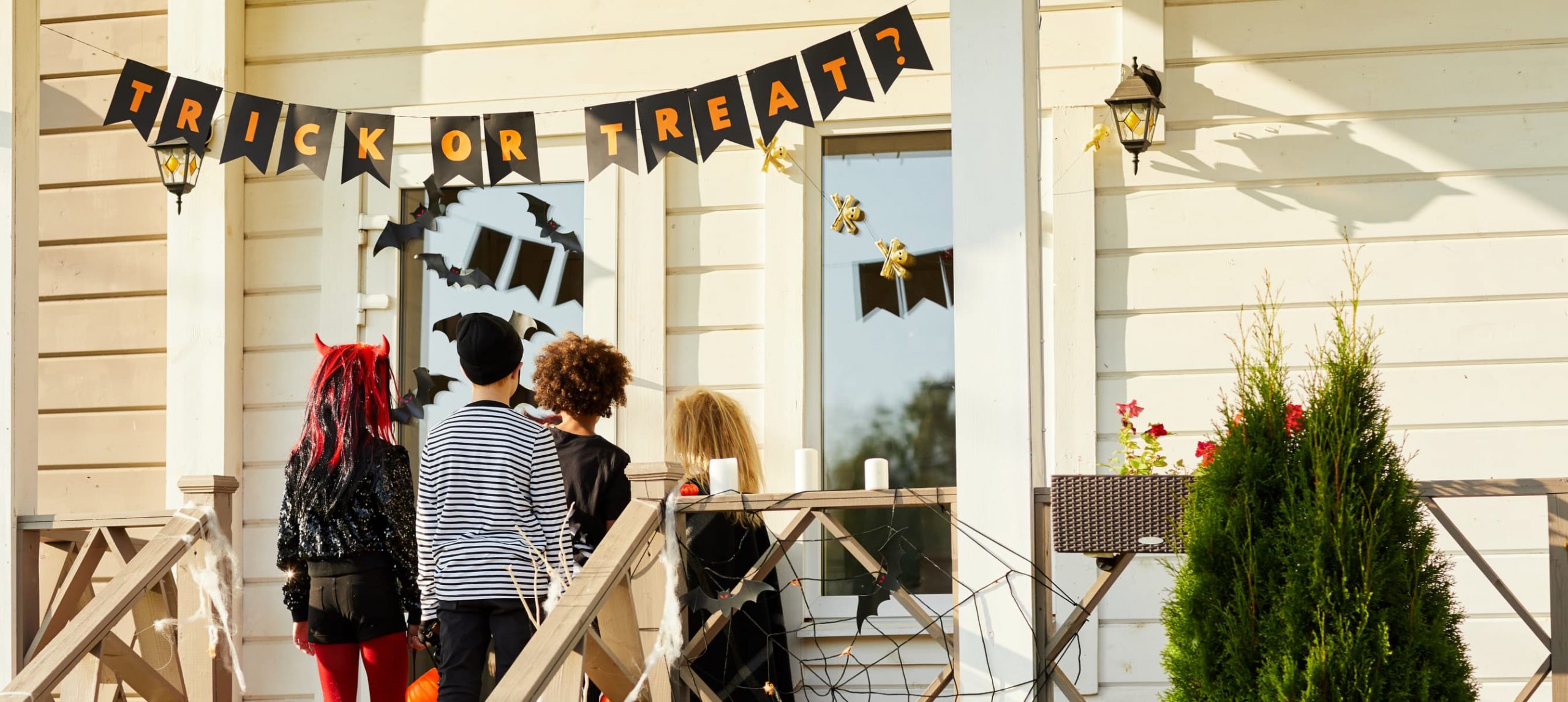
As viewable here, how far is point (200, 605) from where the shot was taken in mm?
4012

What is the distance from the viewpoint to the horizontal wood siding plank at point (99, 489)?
→ 4.85 metres

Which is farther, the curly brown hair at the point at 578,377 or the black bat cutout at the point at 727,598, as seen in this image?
the curly brown hair at the point at 578,377

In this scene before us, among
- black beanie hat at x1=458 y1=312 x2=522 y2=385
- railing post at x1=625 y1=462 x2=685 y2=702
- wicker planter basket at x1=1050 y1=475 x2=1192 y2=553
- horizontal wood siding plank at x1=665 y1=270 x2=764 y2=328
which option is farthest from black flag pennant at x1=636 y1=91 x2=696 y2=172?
wicker planter basket at x1=1050 y1=475 x2=1192 y2=553

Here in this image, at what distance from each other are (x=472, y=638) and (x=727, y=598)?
0.61 meters

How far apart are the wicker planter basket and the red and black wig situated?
178cm

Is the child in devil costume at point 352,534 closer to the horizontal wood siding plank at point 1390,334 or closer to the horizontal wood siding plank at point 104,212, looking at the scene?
the horizontal wood siding plank at point 104,212

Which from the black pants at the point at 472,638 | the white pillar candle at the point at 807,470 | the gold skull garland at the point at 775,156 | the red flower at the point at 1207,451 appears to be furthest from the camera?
the gold skull garland at the point at 775,156

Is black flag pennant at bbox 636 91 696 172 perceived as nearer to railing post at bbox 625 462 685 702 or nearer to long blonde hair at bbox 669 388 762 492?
long blonde hair at bbox 669 388 762 492

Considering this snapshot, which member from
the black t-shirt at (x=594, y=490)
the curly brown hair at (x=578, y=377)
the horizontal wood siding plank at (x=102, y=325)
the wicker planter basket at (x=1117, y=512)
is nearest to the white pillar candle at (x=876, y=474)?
the wicker planter basket at (x=1117, y=512)

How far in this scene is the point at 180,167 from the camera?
4.72 meters

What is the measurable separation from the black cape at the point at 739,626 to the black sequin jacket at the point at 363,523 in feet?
2.42

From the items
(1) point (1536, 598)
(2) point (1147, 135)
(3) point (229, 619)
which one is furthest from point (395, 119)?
(1) point (1536, 598)

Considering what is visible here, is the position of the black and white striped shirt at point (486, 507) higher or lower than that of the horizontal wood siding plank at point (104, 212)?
lower

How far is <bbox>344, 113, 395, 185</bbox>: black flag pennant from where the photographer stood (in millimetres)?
4379
